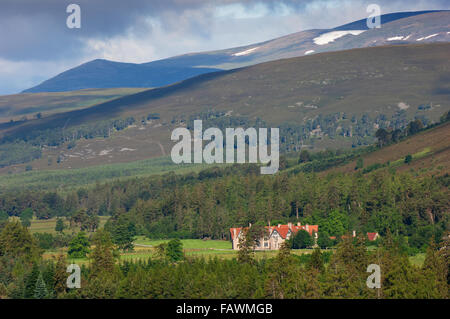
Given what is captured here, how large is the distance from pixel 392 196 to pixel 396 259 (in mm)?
83069

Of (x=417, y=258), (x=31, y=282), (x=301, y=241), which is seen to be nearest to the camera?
(x=31, y=282)

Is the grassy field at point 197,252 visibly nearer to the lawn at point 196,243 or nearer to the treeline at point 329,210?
the lawn at point 196,243

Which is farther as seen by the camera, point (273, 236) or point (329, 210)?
point (329, 210)

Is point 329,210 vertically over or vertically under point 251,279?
under

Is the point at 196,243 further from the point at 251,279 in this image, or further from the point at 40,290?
the point at 251,279

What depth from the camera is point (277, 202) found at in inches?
7047

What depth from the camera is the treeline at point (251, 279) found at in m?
81.6

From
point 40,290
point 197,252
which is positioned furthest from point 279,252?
point 197,252

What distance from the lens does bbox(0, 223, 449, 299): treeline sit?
268 ft

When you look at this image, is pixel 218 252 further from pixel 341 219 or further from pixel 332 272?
pixel 332 272

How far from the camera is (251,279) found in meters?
88.8

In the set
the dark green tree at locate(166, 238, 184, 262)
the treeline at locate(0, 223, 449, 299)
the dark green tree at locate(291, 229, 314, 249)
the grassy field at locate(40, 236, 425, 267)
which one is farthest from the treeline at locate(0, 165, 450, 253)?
the treeline at locate(0, 223, 449, 299)
